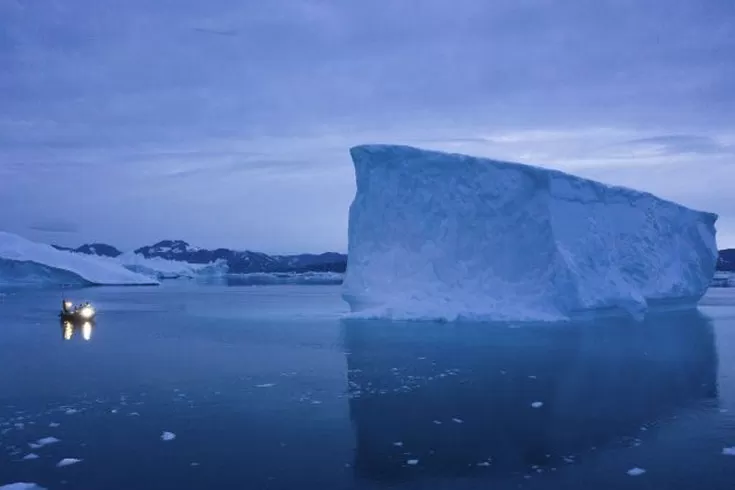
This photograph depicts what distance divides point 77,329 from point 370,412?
44.6ft

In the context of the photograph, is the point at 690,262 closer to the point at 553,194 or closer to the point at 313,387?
Answer: the point at 553,194

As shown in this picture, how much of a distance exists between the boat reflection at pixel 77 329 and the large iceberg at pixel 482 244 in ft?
25.6

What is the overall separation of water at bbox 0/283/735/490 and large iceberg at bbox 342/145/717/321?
374 centimetres

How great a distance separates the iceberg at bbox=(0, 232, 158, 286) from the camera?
48.8m

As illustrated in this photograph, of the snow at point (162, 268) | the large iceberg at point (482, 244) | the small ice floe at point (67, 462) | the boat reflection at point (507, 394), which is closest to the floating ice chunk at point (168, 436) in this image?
the small ice floe at point (67, 462)

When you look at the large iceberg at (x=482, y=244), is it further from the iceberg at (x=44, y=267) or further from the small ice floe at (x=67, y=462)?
the iceberg at (x=44, y=267)

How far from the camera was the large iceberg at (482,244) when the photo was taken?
63.5 feet

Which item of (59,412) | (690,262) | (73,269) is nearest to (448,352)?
(59,412)

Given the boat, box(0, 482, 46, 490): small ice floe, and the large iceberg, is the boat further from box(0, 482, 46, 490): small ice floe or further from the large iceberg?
box(0, 482, 46, 490): small ice floe

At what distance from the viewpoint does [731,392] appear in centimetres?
927

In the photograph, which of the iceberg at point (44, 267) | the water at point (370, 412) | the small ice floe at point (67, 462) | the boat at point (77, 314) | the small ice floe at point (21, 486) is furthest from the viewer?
the iceberg at point (44, 267)

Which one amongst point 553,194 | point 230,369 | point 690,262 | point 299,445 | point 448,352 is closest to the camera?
point 299,445

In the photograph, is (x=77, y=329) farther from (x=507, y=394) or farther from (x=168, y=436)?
(x=507, y=394)

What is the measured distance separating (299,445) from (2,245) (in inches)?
1958
